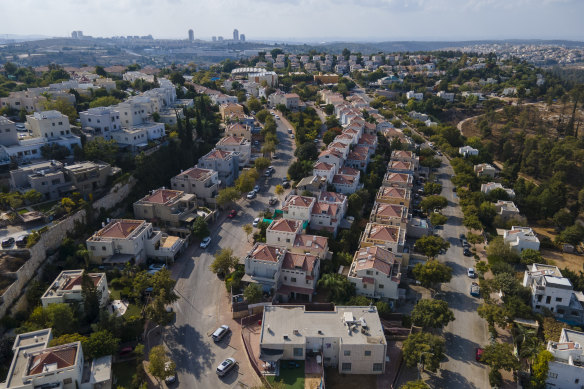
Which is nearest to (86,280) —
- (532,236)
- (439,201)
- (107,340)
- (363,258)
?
(107,340)

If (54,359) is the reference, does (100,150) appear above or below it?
above

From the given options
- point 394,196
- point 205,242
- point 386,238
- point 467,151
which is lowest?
point 205,242

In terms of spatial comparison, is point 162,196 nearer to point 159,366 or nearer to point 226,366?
point 159,366

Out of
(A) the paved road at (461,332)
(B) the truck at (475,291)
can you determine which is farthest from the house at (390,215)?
(B) the truck at (475,291)

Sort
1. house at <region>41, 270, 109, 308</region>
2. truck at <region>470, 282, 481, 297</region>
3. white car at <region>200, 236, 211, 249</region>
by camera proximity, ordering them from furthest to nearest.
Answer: white car at <region>200, 236, 211, 249</region> < truck at <region>470, 282, 481, 297</region> < house at <region>41, 270, 109, 308</region>

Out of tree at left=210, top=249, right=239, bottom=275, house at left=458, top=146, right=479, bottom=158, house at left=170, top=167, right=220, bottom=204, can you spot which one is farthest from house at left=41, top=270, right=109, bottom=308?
house at left=458, top=146, right=479, bottom=158

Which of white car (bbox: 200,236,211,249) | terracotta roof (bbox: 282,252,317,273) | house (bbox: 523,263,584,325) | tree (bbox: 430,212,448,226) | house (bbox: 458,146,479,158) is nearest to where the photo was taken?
house (bbox: 523,263,584,325)

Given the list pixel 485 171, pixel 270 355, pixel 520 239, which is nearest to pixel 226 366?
pixel 270 355

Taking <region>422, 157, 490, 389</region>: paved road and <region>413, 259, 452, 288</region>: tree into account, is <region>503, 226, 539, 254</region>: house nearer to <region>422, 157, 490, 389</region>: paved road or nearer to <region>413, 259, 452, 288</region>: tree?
<region>422, 157, 490, 389</region>: paved road
